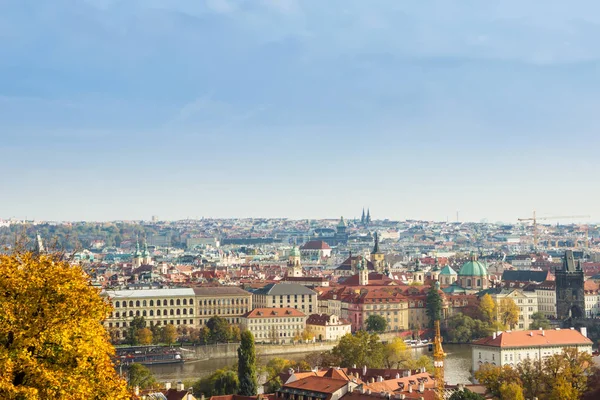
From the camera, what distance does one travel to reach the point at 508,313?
76.1 metres

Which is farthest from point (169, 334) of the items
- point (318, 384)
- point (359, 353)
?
point (318, 384)

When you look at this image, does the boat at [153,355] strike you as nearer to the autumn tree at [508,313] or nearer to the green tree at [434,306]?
the green tree at [434,306]

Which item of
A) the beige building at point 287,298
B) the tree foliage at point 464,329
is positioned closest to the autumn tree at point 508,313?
the tree foliage at point 464,329

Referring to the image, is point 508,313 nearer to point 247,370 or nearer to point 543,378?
point 247,370

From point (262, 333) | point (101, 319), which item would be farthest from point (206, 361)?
point (101, 319)

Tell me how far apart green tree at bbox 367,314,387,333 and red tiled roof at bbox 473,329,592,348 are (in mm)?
22090

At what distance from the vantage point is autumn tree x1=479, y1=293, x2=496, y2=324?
7462cm

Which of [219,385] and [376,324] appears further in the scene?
[376,324]

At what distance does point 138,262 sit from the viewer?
458ft

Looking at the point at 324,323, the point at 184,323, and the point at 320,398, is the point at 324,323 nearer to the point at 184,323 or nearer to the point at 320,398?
the point at 184,323

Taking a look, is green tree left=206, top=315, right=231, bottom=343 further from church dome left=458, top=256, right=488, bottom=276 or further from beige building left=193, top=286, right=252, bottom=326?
church dome left=458, top=256, right=488, bottom=276

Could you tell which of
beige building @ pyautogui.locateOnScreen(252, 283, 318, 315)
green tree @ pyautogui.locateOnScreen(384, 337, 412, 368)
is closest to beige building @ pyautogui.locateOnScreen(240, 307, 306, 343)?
beige building @ pyautogui.locateOnScreen(252, 283, 318, 315)

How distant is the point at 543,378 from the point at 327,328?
3248 cm

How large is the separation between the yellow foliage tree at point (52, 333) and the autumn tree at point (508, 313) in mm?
61963
